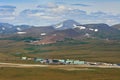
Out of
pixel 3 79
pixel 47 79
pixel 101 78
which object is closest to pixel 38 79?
pixel 47 79

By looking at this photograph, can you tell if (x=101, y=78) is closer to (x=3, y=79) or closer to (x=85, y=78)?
(x=85, y=78)

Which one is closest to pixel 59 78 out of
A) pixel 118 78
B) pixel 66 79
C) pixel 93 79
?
pixel 66 79

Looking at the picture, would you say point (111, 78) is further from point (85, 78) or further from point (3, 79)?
point (3, 79)

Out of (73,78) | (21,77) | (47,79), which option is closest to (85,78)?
(73,78)

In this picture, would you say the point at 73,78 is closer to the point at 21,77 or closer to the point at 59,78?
the point at 59,78

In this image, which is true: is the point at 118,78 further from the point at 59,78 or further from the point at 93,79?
the point at 59,78
